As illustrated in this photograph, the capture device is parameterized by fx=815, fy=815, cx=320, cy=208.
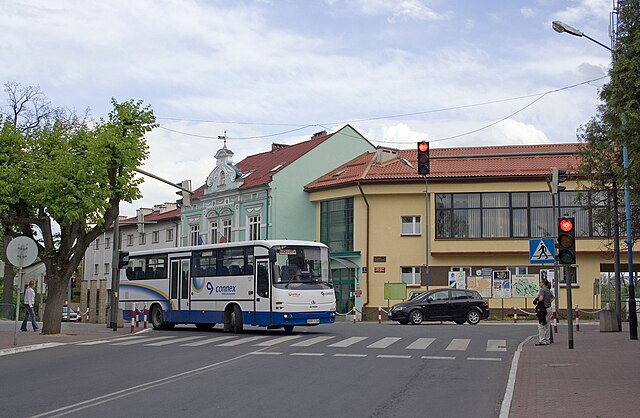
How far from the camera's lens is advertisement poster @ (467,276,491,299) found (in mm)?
45656

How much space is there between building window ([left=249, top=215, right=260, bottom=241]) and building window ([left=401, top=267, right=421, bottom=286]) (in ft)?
37.8

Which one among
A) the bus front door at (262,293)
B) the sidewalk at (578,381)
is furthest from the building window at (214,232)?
the sidewalk at (578,381)

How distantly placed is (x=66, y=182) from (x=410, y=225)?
27.4 meters

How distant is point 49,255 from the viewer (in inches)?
1049

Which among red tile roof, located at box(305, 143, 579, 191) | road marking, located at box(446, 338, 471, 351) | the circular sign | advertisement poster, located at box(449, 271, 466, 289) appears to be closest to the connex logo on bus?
the circular sign

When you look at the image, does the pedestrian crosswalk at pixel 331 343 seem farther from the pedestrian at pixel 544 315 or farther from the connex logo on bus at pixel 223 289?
the connex logo on bus at pixel 223 289

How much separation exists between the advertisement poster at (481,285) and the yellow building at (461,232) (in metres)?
0.06

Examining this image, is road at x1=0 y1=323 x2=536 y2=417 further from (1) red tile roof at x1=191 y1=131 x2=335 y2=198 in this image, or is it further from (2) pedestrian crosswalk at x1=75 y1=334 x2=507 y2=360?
(1) red tile roof at x1=191 y1=131 x2=335 y2=198

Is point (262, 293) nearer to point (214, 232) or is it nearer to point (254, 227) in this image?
point (254, 227)

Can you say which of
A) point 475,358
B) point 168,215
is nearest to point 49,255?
point 475,358

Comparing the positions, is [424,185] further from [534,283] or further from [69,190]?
[69,190]

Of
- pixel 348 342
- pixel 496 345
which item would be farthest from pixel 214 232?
pixel 496 345

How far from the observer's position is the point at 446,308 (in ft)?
114

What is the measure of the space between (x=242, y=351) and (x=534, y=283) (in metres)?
28.2
